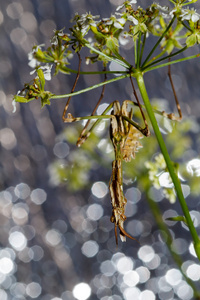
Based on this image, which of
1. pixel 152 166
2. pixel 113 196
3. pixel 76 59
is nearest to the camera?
pixel 113 196

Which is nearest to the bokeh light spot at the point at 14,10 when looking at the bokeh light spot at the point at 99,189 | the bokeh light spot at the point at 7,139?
the bokeh light spot at the point at 7,139

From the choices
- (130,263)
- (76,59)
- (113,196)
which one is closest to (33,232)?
(130,263)

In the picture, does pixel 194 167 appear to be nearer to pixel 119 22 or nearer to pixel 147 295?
pixel 147 295

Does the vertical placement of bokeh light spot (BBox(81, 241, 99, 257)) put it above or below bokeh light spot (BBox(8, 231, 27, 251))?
below

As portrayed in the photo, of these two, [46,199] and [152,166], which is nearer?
[152,166]

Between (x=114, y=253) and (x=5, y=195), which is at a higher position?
(x=5, y=195)

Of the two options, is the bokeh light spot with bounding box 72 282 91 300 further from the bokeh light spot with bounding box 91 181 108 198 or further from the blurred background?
the bokeh light spot with bounding box 91 181 108 198

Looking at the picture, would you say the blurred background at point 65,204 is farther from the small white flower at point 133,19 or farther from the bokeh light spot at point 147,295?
the small white flower at point 133,19

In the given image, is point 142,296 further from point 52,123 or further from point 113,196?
point 113,196

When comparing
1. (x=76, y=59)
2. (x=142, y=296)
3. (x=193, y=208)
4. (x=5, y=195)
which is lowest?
(x=142, y=296)

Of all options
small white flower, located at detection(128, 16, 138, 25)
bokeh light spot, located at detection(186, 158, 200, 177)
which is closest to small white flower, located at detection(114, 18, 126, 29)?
small white flower, located at detection(128, 16, 138, 25)
